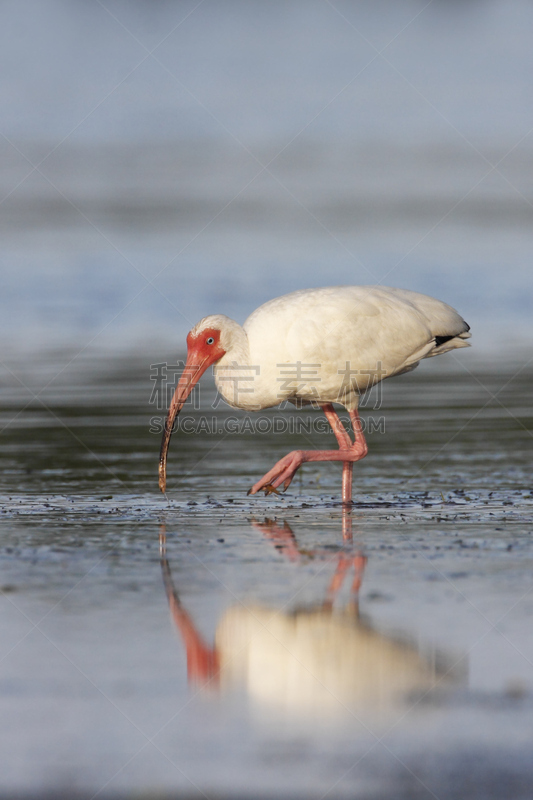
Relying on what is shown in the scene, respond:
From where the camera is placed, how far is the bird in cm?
763

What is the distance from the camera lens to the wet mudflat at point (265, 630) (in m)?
3.30

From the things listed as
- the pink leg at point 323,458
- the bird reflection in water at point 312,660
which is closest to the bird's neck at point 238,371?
the pink leg at point 323,458

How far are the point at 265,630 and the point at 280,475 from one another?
3005 millimetres

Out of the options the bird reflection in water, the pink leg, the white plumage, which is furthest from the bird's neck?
the bird reflection in water

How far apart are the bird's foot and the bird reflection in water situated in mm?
2474

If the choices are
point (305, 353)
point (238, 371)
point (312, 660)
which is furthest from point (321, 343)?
point (312, 660)

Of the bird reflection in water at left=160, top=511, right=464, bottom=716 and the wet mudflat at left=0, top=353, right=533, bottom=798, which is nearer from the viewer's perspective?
the wet mudflat at left=0, top=353, right=533, bottom=798

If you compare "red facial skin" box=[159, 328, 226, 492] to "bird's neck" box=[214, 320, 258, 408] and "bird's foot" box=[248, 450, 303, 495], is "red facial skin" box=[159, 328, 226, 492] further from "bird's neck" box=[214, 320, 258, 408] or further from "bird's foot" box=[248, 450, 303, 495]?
"bird's foot" box=[248, 450, 303, 495]

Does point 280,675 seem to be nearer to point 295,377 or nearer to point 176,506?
point 176,506

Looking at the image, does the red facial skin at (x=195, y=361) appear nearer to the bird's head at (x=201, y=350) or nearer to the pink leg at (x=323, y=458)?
the bird's head at (x=201, y=350)

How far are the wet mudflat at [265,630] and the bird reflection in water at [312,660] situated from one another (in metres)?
0.01

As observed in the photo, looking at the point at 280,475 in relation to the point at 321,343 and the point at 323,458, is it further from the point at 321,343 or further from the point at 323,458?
the point at 321,343

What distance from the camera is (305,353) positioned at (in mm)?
7629

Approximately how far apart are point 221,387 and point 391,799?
16.0ft
